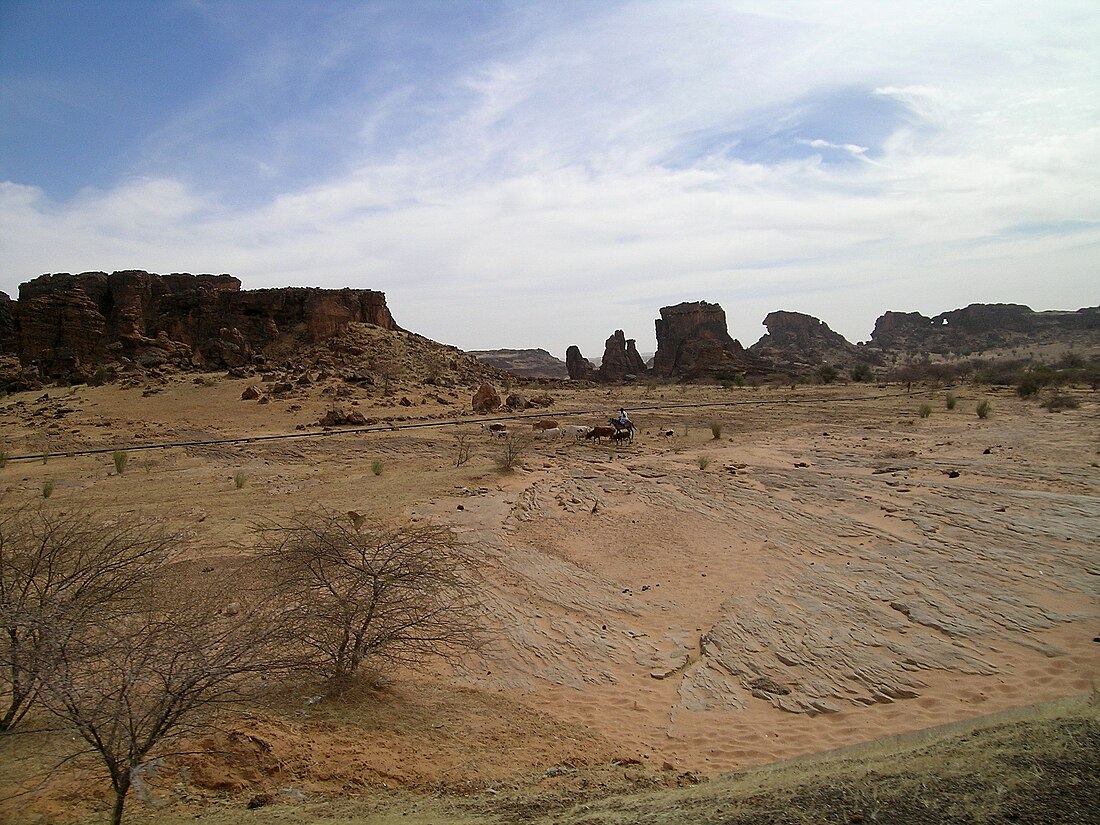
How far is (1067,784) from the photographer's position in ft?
8.68

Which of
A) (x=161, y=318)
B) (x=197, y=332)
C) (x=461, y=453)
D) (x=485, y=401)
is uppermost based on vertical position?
(x=161, y=318)

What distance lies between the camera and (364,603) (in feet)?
19.6

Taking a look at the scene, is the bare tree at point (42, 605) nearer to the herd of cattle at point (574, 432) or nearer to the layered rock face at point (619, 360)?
the herd of cattle at point (574, 432)

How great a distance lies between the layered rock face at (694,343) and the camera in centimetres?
5825

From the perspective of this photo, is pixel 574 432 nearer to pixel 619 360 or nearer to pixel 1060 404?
pixel 1060 404

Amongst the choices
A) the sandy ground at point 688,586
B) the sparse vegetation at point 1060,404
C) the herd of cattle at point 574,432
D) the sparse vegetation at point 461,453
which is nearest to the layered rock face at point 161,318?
the sandy ground at point 688,586

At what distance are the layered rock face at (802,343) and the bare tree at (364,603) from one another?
64.9 m

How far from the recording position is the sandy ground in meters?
5.04

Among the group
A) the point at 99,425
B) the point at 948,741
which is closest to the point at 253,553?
the point at 948,741

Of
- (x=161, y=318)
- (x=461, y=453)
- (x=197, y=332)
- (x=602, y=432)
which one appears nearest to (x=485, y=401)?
(x=602, y=432)

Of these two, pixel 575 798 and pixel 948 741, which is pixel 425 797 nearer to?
pixel 575 798

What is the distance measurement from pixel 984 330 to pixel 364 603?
102777 millimetres

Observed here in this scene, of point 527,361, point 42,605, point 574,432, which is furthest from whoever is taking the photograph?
point 527,361

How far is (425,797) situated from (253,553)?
633 centimetres
